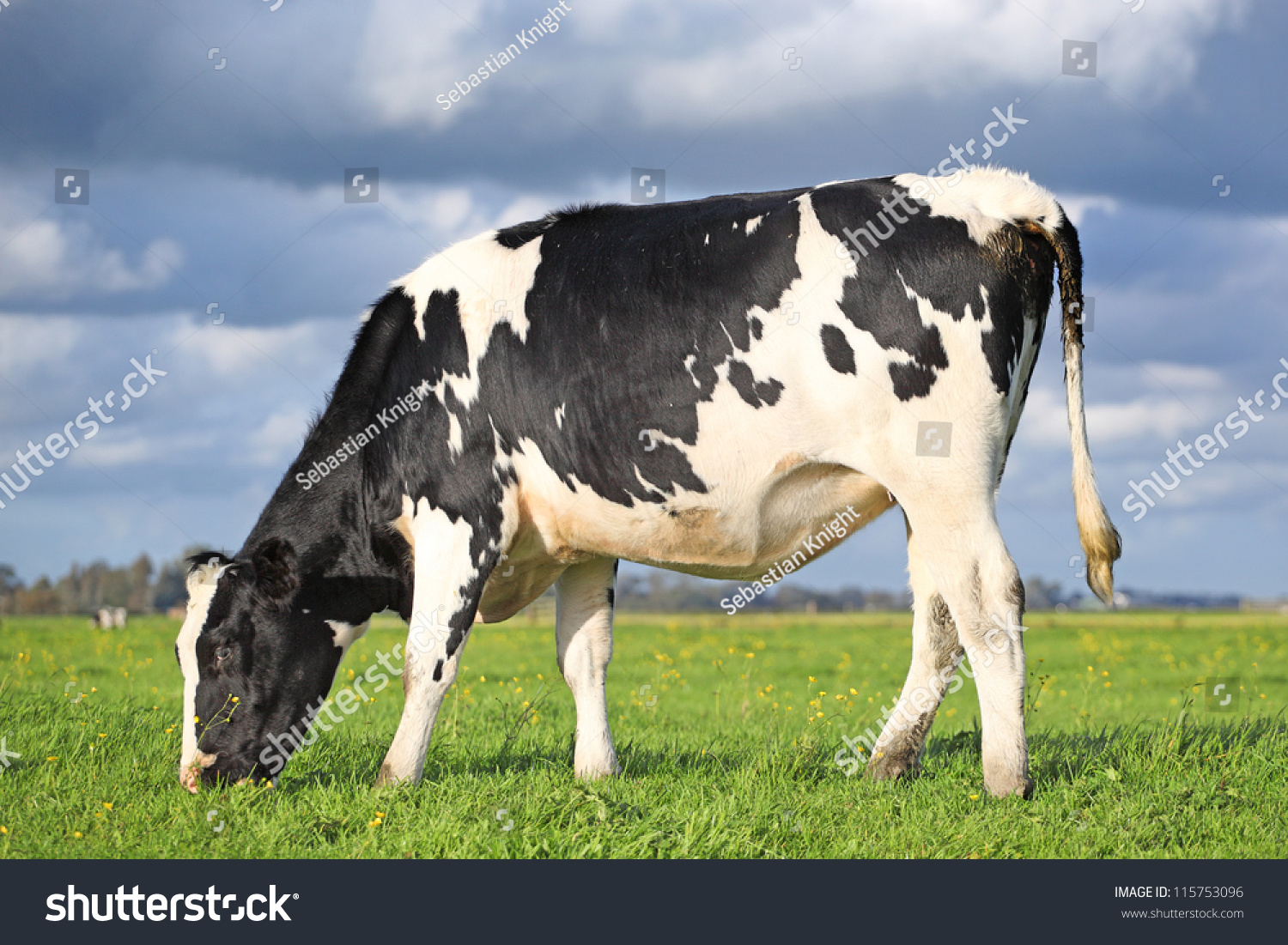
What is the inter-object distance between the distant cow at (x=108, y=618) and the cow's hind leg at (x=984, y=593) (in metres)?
26.2

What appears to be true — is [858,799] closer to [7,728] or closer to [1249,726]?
[1249,726]

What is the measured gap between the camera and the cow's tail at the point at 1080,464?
22.1 feet

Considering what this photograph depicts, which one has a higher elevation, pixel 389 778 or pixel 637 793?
pixel 389 778

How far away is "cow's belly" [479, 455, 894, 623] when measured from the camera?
6.58 metres

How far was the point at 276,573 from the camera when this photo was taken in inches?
291

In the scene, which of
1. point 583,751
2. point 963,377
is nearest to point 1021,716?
point 963,377

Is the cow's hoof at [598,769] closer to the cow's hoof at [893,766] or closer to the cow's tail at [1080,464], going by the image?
the cow's hoof at [893,766]

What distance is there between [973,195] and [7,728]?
815cm

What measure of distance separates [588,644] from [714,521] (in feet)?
5.89

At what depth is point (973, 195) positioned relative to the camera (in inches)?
260

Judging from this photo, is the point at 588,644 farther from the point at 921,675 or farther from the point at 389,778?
the point at 921,675

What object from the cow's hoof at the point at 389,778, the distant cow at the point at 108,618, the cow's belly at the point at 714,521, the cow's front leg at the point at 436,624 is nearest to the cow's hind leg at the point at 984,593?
the cow's belly at the point at 714,521

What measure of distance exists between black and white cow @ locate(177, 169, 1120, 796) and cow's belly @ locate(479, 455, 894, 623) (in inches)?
0.8

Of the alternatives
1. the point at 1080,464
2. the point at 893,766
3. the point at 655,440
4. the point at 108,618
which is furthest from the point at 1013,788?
the point at 108,618
